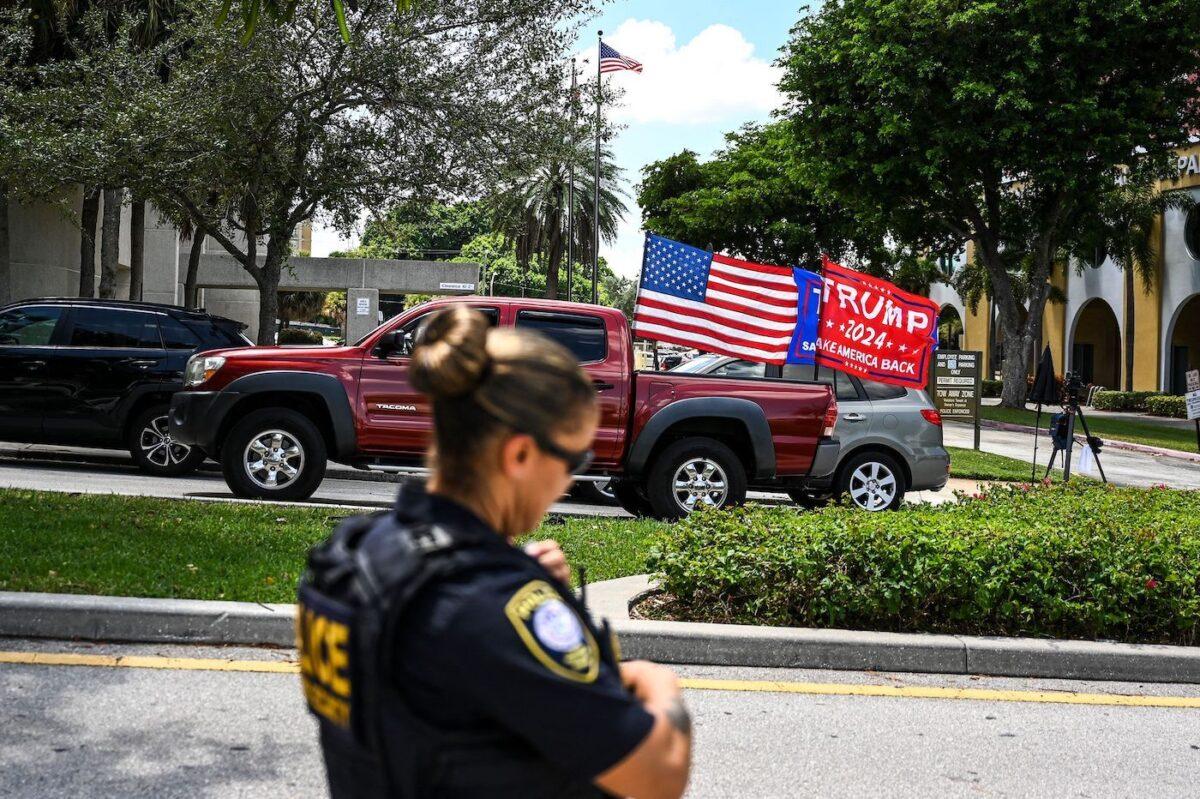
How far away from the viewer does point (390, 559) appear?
1.58m

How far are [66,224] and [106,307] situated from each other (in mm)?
16558

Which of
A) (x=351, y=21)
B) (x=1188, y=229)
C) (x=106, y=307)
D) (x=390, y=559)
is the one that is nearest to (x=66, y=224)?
(x=351, y=21)

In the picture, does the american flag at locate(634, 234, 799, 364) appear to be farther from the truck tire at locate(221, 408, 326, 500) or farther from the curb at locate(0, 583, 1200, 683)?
the curb at locate(0, 583, 1200, 683)

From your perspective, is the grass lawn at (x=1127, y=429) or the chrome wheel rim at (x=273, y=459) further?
the grass lawn at (x=1127, y=429)

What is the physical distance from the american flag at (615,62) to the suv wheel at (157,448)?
2347 cm

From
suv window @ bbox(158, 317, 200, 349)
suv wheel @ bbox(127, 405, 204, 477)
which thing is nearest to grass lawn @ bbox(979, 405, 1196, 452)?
suv window @ bbox(158, 317, 200, 349)

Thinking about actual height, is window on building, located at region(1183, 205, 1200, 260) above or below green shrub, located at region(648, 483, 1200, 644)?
above

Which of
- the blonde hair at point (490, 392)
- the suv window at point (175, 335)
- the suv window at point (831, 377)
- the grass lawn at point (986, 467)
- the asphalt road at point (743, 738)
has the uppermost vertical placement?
the suv window at point (175, 335)

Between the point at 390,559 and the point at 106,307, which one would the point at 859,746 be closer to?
the point at 390,559

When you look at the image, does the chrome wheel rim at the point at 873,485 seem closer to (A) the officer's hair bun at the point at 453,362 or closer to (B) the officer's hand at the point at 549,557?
(B) the officer's hand at the point at 549,557

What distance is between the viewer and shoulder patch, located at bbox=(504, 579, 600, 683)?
154 centimetres

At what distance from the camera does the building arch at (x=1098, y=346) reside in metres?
54.4

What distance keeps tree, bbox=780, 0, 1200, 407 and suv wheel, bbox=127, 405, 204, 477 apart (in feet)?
76.0

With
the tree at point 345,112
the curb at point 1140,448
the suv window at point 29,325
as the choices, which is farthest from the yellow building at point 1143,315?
the suv window at point 29,325
